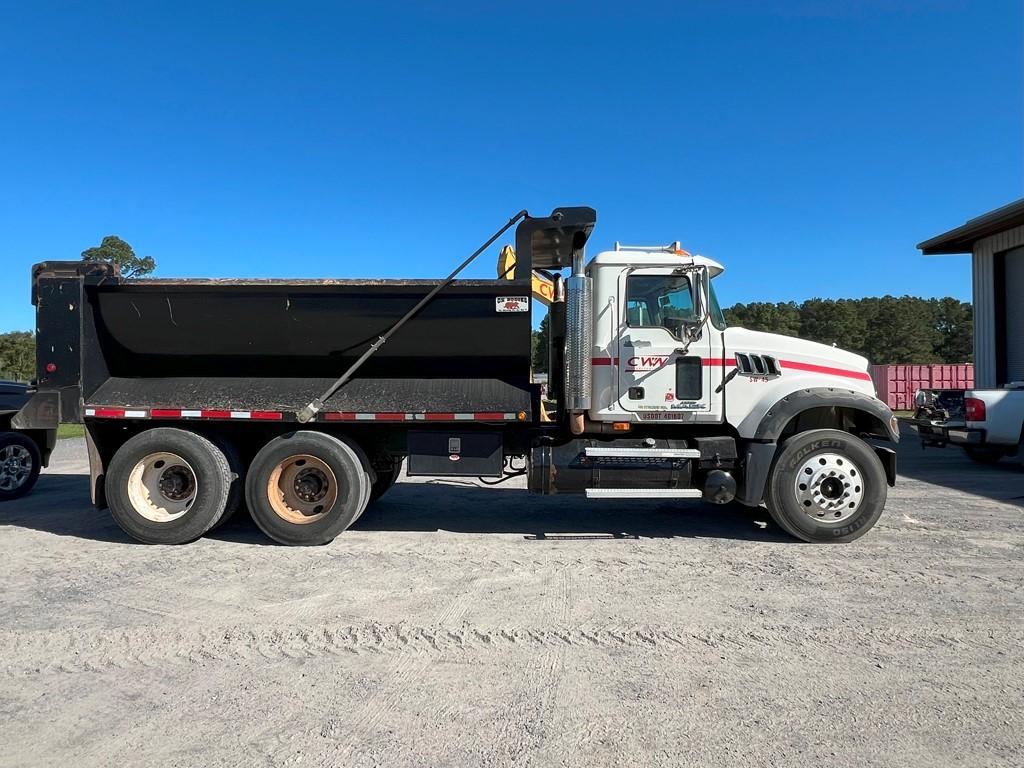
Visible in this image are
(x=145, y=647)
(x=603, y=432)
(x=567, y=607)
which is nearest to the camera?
(x=145, y=647)

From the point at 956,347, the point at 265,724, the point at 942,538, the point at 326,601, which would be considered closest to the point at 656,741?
the point at 265,724

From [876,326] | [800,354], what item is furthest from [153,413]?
[876,326]

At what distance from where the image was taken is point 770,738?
2.62 metres

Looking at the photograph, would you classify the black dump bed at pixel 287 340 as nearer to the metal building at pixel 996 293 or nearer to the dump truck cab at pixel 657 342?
the dump truck cab at pixel 657 342

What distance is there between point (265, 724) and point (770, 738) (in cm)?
222

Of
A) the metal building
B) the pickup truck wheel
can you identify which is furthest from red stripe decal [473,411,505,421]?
the metal building

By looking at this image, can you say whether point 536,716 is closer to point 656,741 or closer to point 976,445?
point 656,741

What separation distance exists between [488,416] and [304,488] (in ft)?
6.30

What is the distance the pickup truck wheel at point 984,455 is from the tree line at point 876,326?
37.2 m

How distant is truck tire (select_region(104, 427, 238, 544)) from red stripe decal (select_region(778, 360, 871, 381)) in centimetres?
549

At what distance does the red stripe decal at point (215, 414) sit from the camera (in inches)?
228

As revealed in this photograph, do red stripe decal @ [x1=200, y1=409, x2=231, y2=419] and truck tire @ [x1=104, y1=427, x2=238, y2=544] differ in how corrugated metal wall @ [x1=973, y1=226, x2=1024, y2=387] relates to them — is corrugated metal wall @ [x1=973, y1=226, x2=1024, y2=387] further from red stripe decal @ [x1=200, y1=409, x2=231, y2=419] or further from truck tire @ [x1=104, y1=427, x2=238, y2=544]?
truck tire @ [x1=104, y1=427, x2=238, y2=544]

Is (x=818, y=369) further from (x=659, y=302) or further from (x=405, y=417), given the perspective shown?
(x=405, y=417)

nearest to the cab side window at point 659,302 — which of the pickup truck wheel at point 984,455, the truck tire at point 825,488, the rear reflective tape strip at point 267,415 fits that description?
the truck tire at point 825,488
